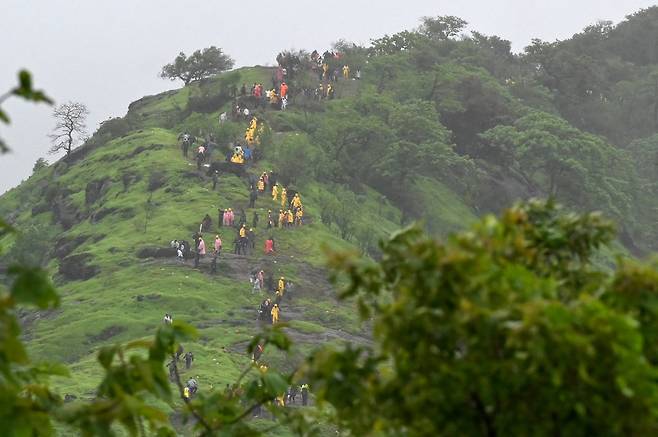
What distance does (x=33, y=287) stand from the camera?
5055 millimetres

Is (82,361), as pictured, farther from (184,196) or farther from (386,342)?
(386,342)

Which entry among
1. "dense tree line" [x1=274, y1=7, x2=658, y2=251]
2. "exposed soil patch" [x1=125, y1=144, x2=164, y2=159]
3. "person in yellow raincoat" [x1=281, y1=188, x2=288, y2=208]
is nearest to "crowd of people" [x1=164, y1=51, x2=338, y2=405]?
"person in yellow raincoat" [x1=281, y1=188, x2=288, y2=208]

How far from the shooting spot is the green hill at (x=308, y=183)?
4762cm

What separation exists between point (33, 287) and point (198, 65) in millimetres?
90500

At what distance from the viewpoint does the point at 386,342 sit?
560cm

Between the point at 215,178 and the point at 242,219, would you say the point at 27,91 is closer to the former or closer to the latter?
the point at 242,219

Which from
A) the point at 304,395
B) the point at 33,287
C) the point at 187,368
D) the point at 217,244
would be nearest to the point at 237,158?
the point at 217,244

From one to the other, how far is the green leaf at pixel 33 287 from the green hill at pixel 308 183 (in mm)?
31925

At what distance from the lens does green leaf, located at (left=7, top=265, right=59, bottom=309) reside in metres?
5.02

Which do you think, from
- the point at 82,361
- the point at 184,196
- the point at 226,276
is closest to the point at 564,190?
the point at 184,196

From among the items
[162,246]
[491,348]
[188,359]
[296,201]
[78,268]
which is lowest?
[188,359]

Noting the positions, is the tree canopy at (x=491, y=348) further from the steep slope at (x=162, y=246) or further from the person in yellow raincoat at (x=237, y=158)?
the person in yellow raincoat at (x=237, y=158)

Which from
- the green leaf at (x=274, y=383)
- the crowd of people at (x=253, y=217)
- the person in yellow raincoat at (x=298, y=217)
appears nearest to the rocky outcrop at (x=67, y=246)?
the crowd of people at (x=253, y=217)

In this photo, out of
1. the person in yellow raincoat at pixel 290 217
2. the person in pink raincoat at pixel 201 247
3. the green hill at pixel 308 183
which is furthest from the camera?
the person in yellow raincoat at pixel 290 217
